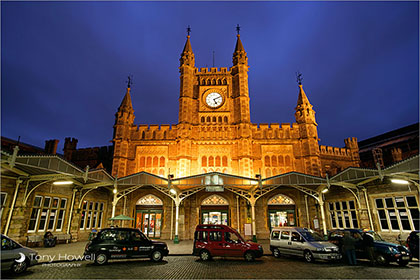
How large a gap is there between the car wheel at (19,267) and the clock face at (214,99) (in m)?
23.1

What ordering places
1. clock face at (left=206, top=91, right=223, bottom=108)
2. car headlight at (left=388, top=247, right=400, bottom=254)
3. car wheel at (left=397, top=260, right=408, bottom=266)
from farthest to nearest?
clock face at (left=206, top=91, right=223, bottom=108) < car headlight at (left=388, top=247, right=400, bottom=254) < car wheel at (left=397, top=260, right=408, bottom=266)

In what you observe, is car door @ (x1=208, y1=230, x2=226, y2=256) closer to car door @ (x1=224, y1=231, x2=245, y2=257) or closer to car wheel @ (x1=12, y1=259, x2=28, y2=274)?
car door @ (x1=224, y1=231, x2=245, y2=257)

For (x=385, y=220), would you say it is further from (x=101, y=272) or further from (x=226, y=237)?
(x=101, y=272)

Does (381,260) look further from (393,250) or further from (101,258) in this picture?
(101,258)

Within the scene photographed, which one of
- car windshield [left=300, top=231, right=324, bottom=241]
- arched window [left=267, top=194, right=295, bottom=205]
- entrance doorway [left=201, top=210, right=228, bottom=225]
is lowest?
car windshield [left=300, top=231, right=324, bottom=241]

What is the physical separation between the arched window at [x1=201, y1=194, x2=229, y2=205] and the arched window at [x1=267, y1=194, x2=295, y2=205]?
178 inches

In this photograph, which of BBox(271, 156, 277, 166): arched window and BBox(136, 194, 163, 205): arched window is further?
BBox(271, 156, 277, 166): arched window

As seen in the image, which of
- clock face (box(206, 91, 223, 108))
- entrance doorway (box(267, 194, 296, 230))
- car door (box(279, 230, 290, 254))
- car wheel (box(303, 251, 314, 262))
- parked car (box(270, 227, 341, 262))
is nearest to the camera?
parked car (box(270, 227, 341, 262))

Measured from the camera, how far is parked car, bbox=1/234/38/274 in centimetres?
802

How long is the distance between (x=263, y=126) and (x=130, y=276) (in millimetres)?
22058

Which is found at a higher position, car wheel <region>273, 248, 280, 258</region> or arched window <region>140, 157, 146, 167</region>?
arched window <region>140, 157, 146, 167</region>

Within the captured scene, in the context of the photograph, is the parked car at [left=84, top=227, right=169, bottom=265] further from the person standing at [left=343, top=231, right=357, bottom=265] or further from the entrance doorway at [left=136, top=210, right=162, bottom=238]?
the entrance doorway at [left=136, top=210, right=162, bottom=238]

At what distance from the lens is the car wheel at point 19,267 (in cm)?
829

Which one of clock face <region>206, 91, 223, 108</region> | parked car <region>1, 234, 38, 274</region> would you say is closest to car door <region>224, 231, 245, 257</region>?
parked car <region>1, 234, 38, 274</region>
